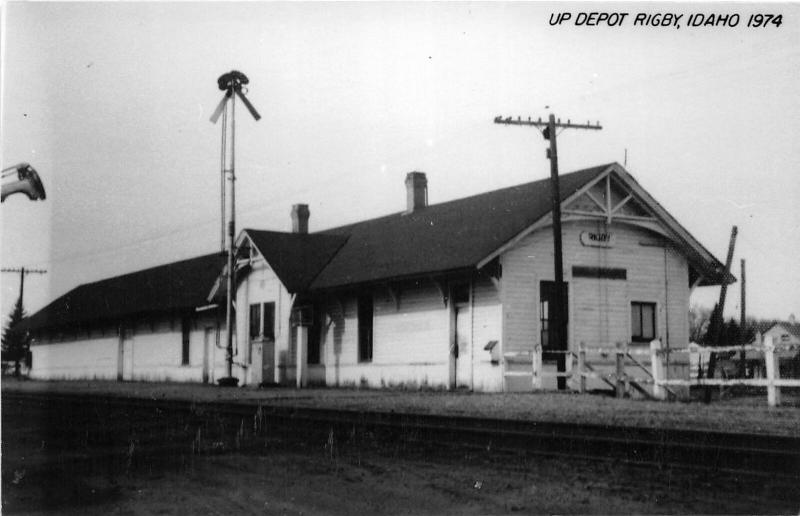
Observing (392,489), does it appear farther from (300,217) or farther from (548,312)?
(300,217)

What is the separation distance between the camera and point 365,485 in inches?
317

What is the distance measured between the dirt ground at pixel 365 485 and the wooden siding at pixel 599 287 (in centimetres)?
1187

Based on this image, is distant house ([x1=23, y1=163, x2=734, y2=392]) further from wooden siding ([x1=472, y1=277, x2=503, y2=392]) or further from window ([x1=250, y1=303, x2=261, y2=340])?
window ([x1=250, y1=303, x2=261, y2=340])

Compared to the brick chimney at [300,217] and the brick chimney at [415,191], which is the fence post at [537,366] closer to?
the brick chimney at [415,191]

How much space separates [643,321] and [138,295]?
23.5 meters

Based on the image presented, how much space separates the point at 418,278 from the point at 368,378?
12.8ft

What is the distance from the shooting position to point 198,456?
402 inches

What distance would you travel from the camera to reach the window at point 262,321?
28.9 meters


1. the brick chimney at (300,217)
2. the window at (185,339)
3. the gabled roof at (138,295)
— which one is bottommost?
the window at (185,339)

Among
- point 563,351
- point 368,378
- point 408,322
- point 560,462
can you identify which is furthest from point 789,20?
point 368,378

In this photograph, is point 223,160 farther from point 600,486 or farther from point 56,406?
point 600,486

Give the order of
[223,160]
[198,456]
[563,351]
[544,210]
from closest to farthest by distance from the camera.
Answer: [198,456] → [563,351] → [544,210] → [223,160]

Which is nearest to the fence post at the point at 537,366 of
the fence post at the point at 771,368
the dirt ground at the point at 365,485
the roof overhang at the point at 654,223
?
the roof overhang at the point at 654,223

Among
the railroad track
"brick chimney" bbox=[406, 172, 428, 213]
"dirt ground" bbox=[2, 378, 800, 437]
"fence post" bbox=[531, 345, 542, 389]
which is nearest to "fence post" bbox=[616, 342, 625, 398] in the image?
"dirt ground" bbox=[2, 378, 800, 437]
